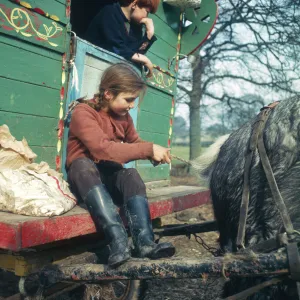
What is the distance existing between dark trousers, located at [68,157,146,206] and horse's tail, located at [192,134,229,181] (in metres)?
0.35

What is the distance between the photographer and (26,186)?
6.38 feet

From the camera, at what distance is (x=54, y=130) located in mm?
2736

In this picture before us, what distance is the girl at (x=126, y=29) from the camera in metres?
3.31

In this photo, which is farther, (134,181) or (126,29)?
(126,29)

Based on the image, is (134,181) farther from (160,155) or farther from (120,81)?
(120,81)

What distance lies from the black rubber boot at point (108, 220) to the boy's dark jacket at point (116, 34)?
1694mm

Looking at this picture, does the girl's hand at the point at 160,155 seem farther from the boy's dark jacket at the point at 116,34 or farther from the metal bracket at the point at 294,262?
the boy's dark jacket at the point at 116,34

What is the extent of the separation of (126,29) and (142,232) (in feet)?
6.84

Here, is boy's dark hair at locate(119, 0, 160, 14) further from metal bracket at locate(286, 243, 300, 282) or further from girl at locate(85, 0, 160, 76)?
metal bracket at locate(286, 243, 300, 282)

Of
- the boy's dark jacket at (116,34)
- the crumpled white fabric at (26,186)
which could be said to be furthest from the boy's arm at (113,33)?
the crumpled white fabric at (26,186)

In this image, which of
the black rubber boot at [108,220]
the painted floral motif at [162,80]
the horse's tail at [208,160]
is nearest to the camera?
the black rubber boot at [108,220]

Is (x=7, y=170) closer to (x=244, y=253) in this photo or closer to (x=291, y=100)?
(x=244, y=253)

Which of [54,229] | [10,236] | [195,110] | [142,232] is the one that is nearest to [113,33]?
[142,232]

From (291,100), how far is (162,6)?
2.65 m
